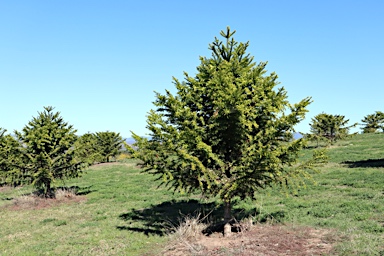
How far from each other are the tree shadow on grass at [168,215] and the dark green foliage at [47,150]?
22.4 ft

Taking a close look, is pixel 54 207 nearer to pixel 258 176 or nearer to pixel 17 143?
pixel 17 143

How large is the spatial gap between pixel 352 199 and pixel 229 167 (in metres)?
7.09

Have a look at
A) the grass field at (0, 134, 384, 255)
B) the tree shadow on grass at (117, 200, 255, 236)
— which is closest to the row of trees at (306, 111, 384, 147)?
the grass field at (0, 134, 384, 255)

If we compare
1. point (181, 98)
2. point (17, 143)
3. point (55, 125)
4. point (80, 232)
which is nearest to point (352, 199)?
point (181, 98)

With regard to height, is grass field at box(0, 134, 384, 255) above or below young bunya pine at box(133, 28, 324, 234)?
below

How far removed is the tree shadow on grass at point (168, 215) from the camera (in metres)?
12.6

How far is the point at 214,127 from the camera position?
403 inches

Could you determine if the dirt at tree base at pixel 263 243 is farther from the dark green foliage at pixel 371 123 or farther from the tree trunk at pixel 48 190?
the dark green foliage at pixel 371 123

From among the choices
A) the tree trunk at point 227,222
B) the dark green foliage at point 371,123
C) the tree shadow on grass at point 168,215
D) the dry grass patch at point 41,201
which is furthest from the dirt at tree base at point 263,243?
the dark green foliage at point 371,123

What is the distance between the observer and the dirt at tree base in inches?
348

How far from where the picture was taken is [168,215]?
48.2ft

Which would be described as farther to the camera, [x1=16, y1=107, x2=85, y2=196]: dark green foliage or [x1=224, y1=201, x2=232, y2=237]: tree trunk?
[x1=16, y1=107, x2=85, y2=196]: dark green foliage

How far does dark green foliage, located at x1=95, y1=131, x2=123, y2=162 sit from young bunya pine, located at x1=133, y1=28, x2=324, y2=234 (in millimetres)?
35741

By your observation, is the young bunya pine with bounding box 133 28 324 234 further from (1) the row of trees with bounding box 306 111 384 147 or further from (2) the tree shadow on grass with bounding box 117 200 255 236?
(1) the row of trees with bounding box 306 111 384 147
